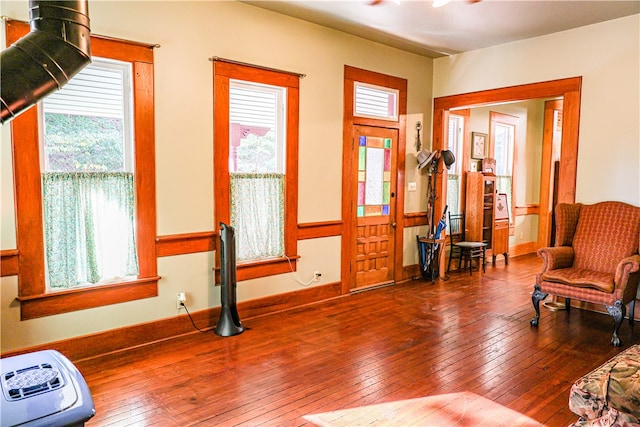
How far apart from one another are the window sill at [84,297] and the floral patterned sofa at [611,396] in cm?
316

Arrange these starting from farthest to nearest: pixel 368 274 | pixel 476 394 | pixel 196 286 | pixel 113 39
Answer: pixel 368 274 → pixel 196 286 → pixel 113 39 → pixel 476 394

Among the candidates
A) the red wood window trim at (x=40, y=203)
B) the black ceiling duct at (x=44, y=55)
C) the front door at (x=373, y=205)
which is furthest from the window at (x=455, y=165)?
the black ceiling duct at (x=44, y=55)

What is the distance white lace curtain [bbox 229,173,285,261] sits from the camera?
4199mm

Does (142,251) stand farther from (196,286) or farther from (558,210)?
(558,210)

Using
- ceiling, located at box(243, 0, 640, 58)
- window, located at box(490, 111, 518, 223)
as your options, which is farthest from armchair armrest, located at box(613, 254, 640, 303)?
window, located at box(490, 111, 518, 223)

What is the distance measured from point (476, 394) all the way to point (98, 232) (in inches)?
120

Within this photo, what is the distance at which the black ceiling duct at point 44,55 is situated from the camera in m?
1.82

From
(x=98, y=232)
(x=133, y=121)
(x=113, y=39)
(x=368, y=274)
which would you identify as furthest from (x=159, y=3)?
(x=368, y=274)

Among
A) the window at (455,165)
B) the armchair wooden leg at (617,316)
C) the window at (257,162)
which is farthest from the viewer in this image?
the window at (455,165)

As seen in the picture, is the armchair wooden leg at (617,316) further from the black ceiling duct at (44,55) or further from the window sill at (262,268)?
the black ceiling duct at (44,55)

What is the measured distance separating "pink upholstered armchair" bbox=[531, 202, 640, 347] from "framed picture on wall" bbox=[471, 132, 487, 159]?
2.52 m

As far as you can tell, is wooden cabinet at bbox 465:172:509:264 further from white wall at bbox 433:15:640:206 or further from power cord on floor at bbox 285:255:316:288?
power cord on floor at bbox 285:255:316:288

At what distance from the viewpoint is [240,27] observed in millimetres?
4102

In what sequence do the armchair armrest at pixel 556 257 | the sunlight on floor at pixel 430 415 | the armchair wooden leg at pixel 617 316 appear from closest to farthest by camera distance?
the sunlight on floor at pixel 430 415
the armchair wooden leg at pixel 617 316
the armchair armrest at pixel 556 257
